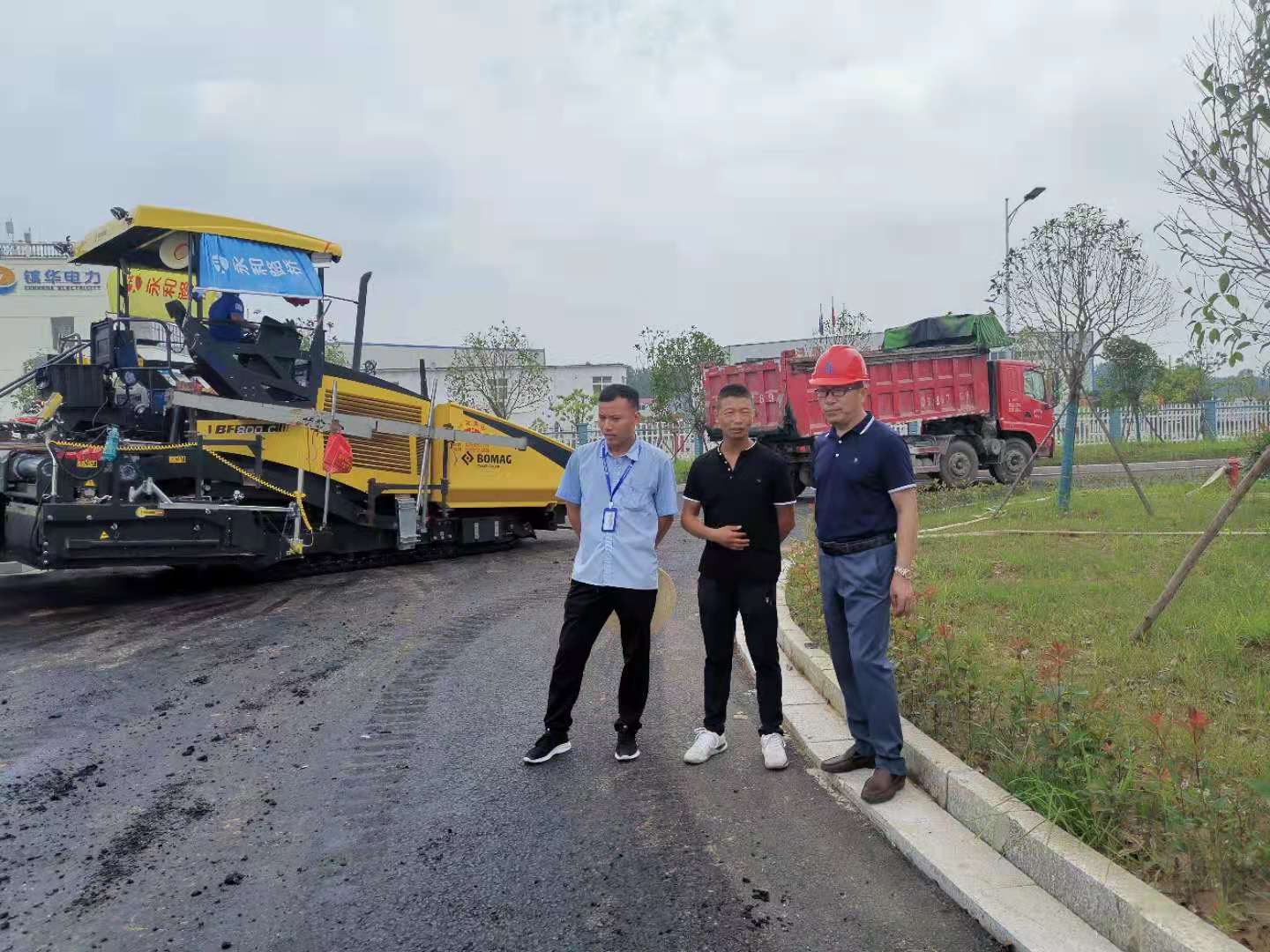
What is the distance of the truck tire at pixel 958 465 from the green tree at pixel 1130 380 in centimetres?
1392

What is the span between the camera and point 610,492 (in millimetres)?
4531

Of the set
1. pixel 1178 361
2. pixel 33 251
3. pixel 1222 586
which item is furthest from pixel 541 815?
pixel 33 251

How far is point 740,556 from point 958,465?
599 inches

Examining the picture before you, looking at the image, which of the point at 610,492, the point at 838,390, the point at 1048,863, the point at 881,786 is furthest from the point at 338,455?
the point at 1048,863

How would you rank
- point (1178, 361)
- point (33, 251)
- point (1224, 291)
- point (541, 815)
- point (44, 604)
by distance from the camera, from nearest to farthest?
point (541, 815)
point (1224, 291)
point (44, 604)
point (1178, 361)
point (33, 251)

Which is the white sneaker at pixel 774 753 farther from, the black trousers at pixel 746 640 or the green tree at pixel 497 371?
the green tree at pixel 497 371

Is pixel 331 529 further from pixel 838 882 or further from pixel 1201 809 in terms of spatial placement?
pixel 1201 809

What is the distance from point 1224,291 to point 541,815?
3856 millimetres

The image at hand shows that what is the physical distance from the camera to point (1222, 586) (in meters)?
6.51

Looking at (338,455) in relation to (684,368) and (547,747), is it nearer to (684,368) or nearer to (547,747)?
(547,747)

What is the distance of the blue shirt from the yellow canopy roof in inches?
235

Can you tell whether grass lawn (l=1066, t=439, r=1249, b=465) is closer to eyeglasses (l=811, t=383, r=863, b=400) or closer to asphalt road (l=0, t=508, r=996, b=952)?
asphalt road (l=0, t=508, r=996, b=952)

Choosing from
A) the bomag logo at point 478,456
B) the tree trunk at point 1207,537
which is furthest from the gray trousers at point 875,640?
the bomag logo at point 478,456

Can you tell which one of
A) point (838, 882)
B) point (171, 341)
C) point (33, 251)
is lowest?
point (838, 882)
